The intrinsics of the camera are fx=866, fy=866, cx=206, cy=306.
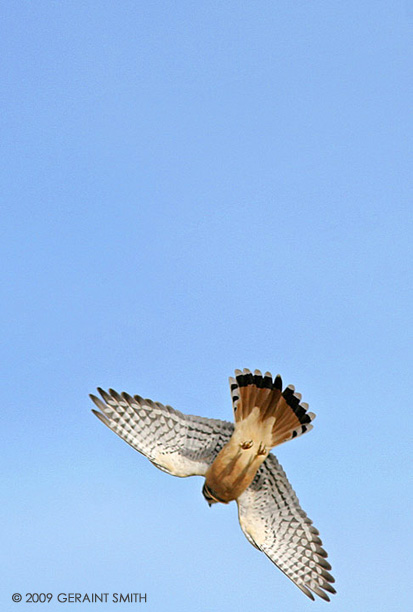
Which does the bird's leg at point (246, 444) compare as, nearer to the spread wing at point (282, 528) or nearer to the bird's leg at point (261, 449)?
the bird's leg at point (261, 449)

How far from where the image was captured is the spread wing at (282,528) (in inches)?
462

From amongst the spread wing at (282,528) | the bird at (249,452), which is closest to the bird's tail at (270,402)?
the bird at (249,452)

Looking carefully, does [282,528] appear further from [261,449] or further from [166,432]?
[166,432]

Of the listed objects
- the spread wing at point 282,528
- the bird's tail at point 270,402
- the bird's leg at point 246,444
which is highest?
the bird's tail at point 270,402

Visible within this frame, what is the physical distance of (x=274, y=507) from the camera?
39.0 ft

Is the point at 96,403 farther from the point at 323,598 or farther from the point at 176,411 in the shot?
the point at 323,598

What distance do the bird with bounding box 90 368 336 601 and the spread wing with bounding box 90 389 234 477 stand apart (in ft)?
0.04

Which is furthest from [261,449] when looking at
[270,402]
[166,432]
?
[166,432]

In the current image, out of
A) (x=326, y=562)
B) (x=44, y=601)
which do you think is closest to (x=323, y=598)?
(x=326, y=562)

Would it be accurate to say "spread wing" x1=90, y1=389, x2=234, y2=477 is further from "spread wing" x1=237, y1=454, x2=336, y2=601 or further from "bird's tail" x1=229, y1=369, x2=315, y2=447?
"spread wing" x1=237, y1=454, x2=336, y2=601

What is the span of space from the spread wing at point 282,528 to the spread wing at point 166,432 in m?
0.79

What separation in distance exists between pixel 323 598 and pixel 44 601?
3791 millimetres

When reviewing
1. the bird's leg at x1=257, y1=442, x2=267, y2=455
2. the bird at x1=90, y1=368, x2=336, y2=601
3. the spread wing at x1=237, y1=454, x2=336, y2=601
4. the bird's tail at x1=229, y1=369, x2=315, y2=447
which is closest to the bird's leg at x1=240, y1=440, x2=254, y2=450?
the bird at x1=90, y1=368, x2=336, y2=601

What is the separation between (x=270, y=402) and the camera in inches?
440
